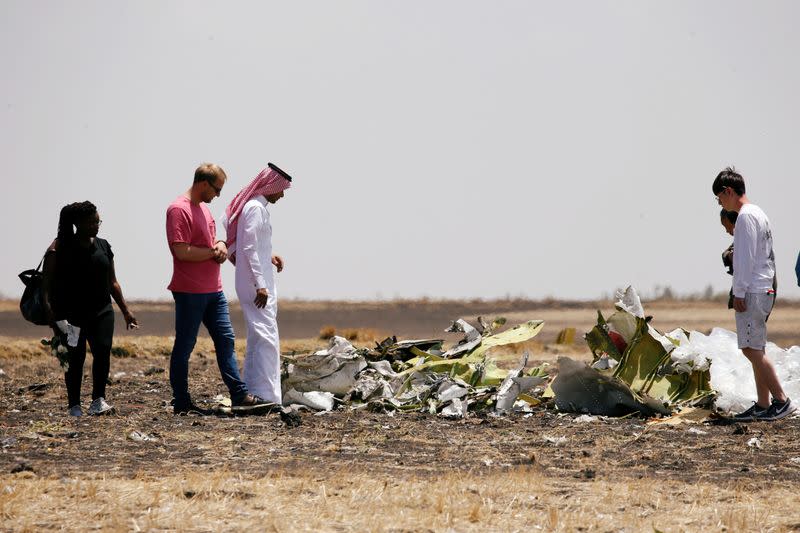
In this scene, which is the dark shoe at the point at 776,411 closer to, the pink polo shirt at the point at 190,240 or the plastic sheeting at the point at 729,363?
the plastic sheeting at the point at 729,363

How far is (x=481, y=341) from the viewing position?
11305 millimetres

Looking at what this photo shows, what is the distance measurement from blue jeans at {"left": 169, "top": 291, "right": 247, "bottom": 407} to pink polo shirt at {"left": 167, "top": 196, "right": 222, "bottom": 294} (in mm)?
86

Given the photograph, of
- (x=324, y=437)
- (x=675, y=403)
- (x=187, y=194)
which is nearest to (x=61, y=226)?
(x=187, y=194)

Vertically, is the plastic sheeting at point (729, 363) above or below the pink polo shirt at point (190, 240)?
below

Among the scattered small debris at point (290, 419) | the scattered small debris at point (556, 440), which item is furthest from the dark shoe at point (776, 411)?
the scattered small debris at point (290, 419)

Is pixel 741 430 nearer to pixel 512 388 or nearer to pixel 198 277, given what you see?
pixel 512 388

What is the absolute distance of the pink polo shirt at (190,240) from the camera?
30.4 ft

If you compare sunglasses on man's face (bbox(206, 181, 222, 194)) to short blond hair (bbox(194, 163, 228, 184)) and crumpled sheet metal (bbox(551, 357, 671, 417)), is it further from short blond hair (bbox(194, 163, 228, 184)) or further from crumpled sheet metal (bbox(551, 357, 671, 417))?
crumpled sheet metal (bbox(551, 357, 671, 417))

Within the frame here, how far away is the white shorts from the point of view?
8.96m

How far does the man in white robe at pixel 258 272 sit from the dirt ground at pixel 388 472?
48cm

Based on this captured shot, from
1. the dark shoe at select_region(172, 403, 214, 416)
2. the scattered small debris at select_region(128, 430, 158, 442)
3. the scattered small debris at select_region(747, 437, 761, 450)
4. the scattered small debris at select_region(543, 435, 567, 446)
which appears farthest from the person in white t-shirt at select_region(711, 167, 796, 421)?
the scattered small debris at select_region(128, 430, 158, 442)

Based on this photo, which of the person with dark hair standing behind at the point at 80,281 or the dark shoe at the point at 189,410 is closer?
the person with dark hair standing behind at the point at 80,281

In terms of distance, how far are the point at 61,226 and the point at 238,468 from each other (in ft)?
10.1

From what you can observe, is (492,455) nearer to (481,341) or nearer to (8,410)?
(481,341)
